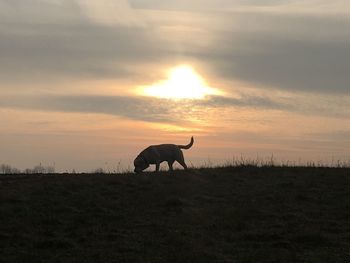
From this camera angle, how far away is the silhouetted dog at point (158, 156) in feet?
77.0

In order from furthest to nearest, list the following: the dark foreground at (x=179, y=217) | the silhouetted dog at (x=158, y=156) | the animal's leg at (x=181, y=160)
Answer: the animal's leg at (x=181, y=160)
the silhouetted dog at (x=158, y=156)
the dark foreground at (x=179, y=217)

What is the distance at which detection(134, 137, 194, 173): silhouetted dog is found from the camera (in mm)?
23484

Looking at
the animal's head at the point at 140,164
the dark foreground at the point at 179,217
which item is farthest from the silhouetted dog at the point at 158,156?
the dark foreground at the point at 179,217

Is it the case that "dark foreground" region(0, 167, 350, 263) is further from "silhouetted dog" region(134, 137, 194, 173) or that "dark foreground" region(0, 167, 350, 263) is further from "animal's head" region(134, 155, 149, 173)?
"animal's head" region(134, 155, 149, 173)

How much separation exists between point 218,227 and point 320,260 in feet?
10.5

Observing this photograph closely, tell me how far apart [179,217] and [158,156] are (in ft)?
28.0

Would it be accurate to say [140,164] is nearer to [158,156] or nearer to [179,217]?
[158,156]

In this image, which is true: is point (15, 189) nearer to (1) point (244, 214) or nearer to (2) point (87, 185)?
(2) point (87, 185)

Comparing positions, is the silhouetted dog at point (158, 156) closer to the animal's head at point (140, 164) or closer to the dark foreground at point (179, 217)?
the animal's head at point (140, 164)

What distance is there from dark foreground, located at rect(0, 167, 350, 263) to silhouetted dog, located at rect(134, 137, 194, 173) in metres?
2.36

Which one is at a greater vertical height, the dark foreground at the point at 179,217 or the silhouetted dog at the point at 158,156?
the silhouetted dog at the point at 158,156

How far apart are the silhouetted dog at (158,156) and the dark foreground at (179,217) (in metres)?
2.36

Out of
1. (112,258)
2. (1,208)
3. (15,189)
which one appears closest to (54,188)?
(15,189)

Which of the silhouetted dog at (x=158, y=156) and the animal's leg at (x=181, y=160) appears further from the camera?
the animal's leg at (x=181, y=160)
